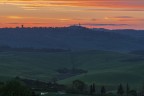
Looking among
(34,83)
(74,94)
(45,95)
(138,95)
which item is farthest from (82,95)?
(34,83)

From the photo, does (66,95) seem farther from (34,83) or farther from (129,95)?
(34,83)

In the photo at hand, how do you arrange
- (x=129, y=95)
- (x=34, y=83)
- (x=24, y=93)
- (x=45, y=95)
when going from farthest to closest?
1. (x=34, y=83)
2. (x=129, y=95)
3. (x=45, y=95)
4. (x=24, y=93)

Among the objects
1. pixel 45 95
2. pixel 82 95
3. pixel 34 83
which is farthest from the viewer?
pixel 34 83

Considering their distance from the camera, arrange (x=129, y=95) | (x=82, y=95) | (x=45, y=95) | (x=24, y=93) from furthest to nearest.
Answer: (x=129, y=95) < (x=82, y=95) < (x=45, y=95) < (x=24, y=93)

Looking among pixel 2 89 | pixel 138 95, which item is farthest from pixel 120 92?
pixel 2 89

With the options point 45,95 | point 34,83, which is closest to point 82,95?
point 45,95

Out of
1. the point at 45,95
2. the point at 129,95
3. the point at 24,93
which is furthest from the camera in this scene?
the point at 129,95

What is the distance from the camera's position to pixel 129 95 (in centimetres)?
13188

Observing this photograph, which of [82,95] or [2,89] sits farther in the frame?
[82,95]

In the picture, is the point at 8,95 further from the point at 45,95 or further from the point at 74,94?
the point at 74,94

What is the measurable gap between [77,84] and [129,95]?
2615cm

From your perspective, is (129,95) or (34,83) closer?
(129,95)

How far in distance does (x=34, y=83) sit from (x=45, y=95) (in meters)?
42.4

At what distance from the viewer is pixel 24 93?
256 feet
